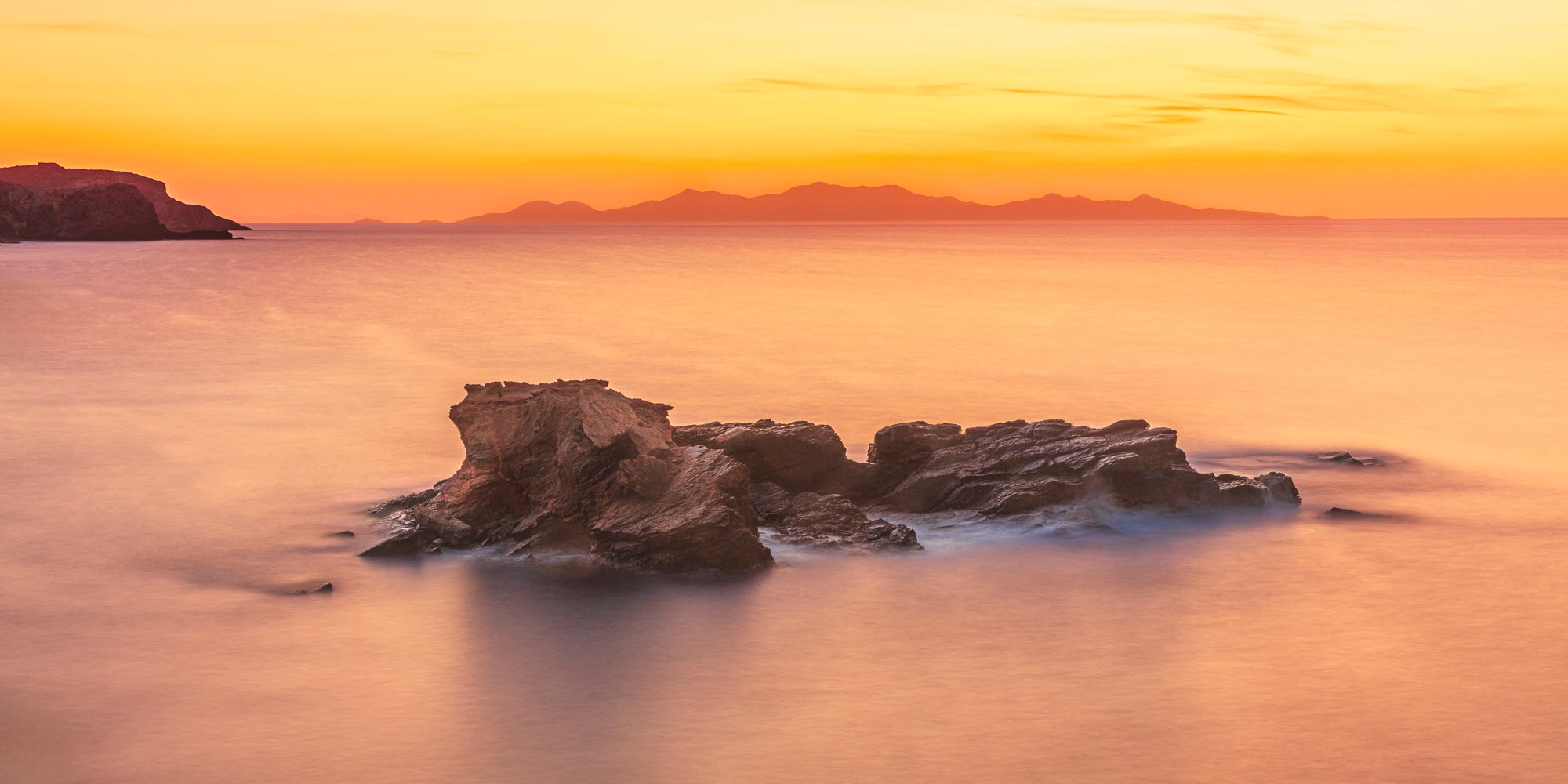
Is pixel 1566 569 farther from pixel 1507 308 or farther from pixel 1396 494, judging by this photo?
pixel 1507 308

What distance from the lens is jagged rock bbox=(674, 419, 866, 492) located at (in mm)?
15273

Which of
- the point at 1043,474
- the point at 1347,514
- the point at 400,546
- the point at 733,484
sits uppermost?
the point at 733,484

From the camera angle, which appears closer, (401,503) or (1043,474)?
(1043,474)

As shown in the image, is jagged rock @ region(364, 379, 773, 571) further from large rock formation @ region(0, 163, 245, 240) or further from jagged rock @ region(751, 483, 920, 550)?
large rock formation @ region(0, 163, 245, 240)

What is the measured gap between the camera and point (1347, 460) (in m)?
19.3

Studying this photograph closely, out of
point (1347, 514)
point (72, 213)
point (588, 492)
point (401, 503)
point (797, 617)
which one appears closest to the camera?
point (797, 617)

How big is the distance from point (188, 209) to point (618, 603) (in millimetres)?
196688

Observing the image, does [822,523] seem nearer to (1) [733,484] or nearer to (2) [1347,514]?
(1) [733,484]

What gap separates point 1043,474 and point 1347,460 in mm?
6047

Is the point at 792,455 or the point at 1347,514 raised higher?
the point at 792,455

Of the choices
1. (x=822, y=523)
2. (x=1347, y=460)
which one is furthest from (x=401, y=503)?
(x=1347, y=460)

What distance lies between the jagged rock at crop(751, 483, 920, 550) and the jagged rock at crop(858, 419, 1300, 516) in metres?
0.93

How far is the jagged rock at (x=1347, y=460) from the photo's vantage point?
63.1ft

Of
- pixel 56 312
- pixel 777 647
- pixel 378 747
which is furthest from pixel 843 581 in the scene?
pixel 56 312
